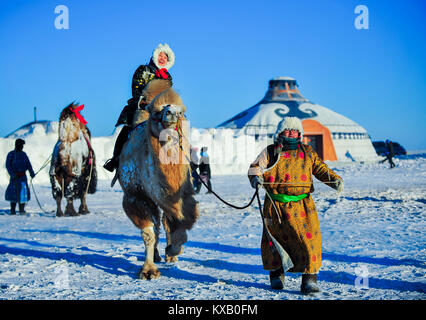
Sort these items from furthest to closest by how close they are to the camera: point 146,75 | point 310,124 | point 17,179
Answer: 1. point 310,124
2. point 17,179
3. point 146,75

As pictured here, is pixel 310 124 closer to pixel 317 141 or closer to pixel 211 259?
pixel 317 141

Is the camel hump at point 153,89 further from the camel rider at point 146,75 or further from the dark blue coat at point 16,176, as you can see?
the dark blue coat at point 16,176

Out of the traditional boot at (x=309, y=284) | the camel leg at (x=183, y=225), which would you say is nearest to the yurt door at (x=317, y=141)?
the camel leg at (x=183, y=225)

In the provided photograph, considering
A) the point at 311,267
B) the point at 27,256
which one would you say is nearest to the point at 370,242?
the point at 311,267

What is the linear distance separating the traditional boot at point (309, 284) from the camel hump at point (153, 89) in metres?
2.57

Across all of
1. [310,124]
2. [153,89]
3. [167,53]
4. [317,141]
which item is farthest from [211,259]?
[317,141]

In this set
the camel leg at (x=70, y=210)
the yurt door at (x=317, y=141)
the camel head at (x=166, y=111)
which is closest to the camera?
the camel head at (x=166, y=111)

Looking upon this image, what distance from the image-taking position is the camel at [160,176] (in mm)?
4219

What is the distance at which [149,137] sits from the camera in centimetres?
433

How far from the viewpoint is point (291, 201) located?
4.06 meters

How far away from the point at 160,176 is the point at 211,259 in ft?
5.40

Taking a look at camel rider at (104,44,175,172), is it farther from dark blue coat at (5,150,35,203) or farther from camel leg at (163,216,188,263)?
dark blue coat at (5,150,35,203)

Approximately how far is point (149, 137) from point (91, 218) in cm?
569
